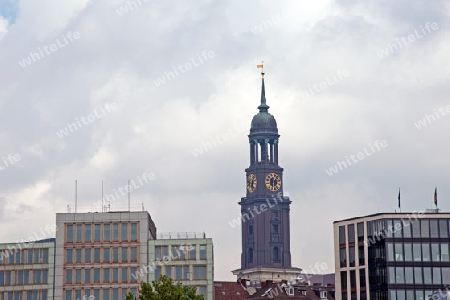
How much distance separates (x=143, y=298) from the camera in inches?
5935

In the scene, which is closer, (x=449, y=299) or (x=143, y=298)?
(x=143, y=298)

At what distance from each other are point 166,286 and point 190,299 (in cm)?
399

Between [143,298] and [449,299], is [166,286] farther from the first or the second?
[449,299]

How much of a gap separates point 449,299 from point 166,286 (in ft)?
155

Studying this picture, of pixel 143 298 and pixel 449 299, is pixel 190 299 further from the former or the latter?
pixel 449 299

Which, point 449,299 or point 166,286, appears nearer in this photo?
point 166,286

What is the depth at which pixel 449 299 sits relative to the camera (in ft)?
589

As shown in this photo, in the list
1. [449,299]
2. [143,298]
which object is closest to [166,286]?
[143,298]

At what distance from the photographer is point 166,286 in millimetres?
149750

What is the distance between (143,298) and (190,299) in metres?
5.42

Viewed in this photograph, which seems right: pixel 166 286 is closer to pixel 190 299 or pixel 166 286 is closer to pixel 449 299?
pixel 190 299

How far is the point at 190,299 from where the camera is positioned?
152 m

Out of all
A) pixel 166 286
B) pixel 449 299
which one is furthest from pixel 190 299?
pixel 449 299

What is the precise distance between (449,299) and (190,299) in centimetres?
4345
